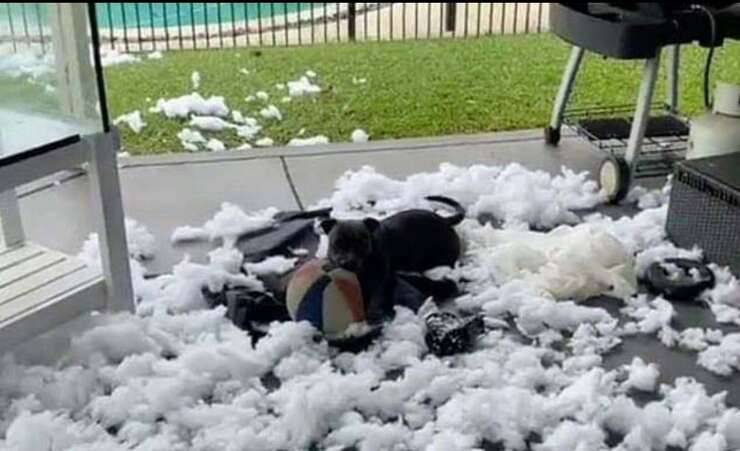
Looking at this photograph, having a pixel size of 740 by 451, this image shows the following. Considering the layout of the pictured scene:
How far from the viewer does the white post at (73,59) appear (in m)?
1.68

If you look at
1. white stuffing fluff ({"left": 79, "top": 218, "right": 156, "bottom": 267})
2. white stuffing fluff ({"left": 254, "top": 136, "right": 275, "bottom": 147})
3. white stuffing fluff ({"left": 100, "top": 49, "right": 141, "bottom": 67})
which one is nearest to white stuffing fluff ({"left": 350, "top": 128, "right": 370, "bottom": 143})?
white stuffing fluff ({"left": 254, "top": 136, "right": 275, "bottom": 147})

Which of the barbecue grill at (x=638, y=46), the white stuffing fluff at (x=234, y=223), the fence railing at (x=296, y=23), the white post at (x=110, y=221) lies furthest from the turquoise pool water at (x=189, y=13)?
the white post at (x=110, y=221)

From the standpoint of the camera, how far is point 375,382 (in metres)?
1.71

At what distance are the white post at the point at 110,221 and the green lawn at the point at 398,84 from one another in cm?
107

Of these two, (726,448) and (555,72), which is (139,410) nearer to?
(726,448)

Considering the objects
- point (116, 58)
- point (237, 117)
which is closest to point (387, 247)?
point (237, 117)

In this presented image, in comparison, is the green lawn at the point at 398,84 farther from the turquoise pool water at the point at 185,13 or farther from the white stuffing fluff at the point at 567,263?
the white stuffing fluff at the point at 567,263

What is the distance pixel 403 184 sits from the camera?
2533 millimetres

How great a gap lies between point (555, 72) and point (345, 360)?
224cm

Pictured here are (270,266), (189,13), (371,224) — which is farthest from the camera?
(189,13)

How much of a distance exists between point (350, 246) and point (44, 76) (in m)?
0.62

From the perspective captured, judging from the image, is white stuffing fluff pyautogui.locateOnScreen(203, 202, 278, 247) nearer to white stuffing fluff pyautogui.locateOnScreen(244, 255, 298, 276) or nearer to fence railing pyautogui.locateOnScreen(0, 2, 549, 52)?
white stuffing fluff pyautogui.locateOnScreen(244, 255, 298, 276)

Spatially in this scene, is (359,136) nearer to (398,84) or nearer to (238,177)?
(238,177)

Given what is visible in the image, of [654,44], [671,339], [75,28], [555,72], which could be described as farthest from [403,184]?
[555,72]
